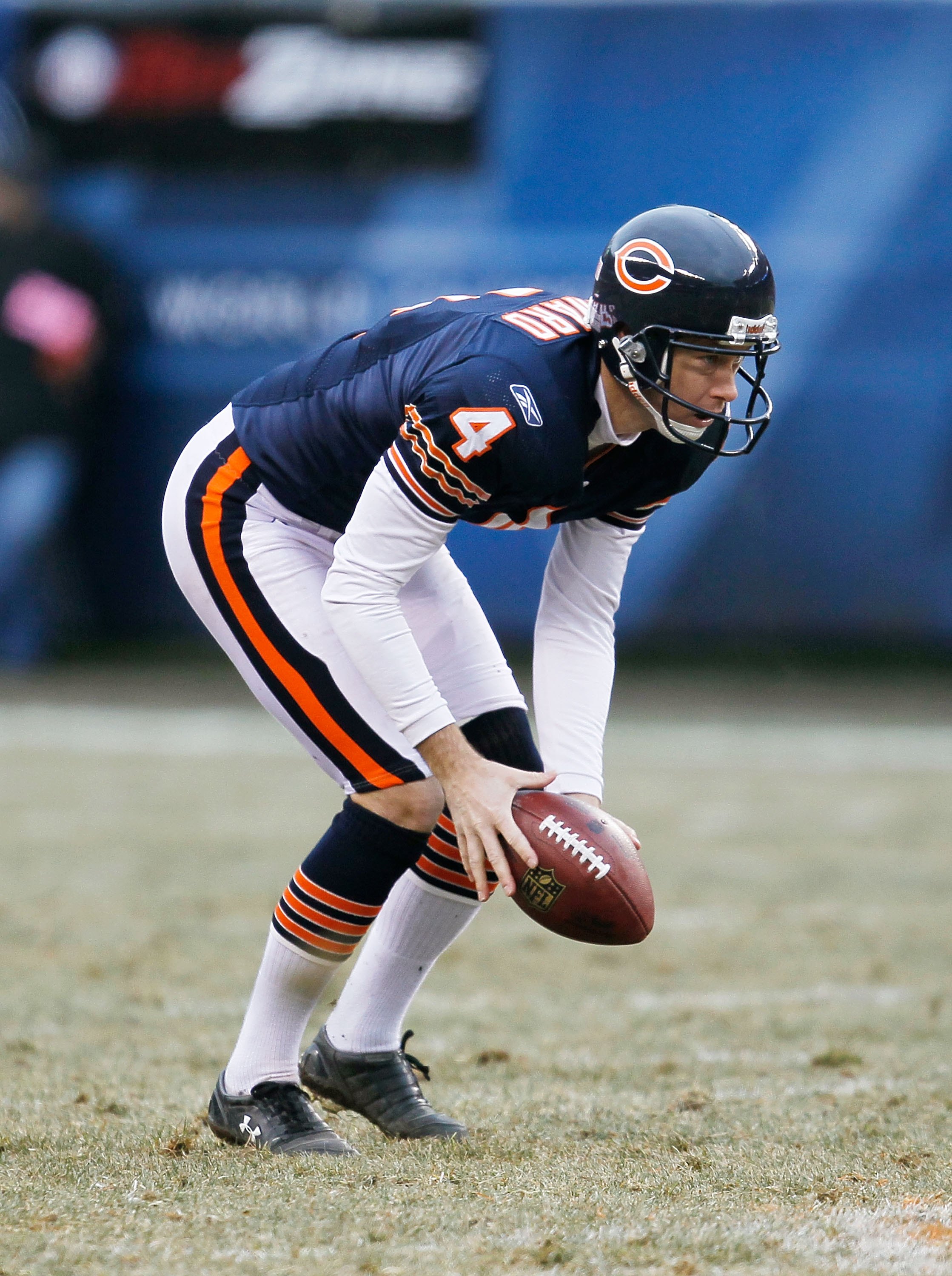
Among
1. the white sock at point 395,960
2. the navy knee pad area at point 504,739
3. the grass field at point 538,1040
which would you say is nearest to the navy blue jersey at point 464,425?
the navy knee pad area at point 504,739

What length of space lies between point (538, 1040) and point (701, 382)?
181 centimetres

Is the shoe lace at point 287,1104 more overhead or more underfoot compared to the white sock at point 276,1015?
more underfoot

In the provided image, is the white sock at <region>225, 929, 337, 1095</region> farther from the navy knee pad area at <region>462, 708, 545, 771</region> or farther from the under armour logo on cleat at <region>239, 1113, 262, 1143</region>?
the navy knee pad area at <region>462, 708, 545, 771</region>

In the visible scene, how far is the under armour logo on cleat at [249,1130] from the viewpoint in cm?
306

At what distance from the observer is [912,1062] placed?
12.5ft

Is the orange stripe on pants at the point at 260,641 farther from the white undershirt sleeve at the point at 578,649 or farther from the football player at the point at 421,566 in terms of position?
the white undershirt sleeve at the point at 578,649

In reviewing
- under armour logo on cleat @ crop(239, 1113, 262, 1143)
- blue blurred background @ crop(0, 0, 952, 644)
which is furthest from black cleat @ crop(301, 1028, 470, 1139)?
blue blurred background @ crop(0, 0, 952, 644)

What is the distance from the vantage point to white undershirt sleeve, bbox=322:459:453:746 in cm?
284

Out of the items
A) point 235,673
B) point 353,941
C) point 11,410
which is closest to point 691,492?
point 235,673

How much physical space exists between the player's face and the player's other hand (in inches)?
27.0

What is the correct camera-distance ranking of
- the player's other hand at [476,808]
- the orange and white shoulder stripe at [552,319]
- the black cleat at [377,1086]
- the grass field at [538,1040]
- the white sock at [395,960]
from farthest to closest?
the white sock at [395,960], the black cleat at [377,1086], the orange and white shoulder stripe at [552,319], the player's other hand at [476,808], the grass field at [538,1040]

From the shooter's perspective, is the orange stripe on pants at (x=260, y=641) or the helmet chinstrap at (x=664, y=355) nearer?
the helmet chinstrap at (x=664, y=355)

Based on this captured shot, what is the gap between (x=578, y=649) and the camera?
3.34 m

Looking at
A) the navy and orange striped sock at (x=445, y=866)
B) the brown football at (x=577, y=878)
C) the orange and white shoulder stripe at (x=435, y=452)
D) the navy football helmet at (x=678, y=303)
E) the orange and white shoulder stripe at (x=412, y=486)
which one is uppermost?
the navy football helmet at (x=678, y=303)
